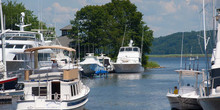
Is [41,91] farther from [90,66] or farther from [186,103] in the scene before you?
[90,66]

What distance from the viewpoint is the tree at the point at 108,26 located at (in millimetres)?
94938

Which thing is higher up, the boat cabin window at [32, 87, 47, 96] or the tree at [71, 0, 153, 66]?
the tree at [71, 0, 153, 66]

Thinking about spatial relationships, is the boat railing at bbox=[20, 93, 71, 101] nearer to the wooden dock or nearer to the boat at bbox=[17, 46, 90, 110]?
the boat at bbox=[17, 46, 90, 110]

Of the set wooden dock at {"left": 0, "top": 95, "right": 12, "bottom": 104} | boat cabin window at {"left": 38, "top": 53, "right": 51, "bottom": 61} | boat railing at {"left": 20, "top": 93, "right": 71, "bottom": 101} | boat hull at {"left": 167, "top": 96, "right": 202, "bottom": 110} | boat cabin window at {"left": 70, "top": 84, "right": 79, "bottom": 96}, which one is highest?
boat cabin window at {"left": 38, "top": 53, "right": 51, "bottom": 61}

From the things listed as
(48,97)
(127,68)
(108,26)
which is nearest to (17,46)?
(48,97)

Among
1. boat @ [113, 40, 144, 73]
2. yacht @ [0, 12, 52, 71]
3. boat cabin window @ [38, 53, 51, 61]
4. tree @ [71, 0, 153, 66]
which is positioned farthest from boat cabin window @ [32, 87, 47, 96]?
tree @ [71, 0, 153, 66]

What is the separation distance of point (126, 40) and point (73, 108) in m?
70.3

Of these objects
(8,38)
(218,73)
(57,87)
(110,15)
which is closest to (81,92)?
(57,87)

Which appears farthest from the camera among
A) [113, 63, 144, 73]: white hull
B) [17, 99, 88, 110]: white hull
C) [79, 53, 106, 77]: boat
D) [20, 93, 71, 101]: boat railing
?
[113, 63, 144, 73]: white hull

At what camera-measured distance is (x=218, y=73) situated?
24.3m

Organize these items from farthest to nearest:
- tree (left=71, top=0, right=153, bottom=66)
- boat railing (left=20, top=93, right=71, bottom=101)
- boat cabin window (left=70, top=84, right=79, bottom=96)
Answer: tree (left=71, top=0, right=153, bottom=66) < boat cabin window (left=70, top=84, right=79, bottom=96) < boat railing (left=20, top=93, right=71, bottom=101)

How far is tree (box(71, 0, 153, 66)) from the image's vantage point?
94938mm

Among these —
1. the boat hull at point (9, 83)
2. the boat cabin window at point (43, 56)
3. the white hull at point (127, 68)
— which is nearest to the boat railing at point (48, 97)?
the boat hull at point (9, 83)

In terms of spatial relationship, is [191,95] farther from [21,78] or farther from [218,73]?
[21,78]
